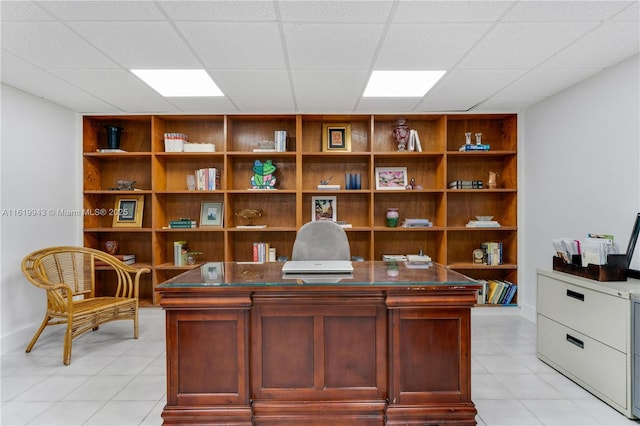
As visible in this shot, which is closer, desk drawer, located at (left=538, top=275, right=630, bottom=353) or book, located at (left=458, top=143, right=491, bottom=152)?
desk drawer, located at (left=538, top=275, right=630, bottom=353)

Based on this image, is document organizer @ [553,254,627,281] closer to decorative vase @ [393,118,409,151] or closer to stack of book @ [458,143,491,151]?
stack of book @ [458,143,491,151]

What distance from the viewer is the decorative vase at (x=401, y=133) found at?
4688 millimetres

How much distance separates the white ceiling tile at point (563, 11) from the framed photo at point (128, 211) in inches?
175

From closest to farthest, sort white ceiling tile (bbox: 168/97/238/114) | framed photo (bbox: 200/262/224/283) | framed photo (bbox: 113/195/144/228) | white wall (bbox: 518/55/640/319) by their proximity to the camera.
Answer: framed photo (bbox: 200/262/224/283)
white wall (bbox: 518/55/640/319)
white ceiling tile (bbox: 168/97/238/114)
framed photo (bbox: 113/195/144/228)

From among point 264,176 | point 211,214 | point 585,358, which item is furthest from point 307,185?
point 585,358

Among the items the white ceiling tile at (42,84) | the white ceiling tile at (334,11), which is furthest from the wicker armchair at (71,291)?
the white ceiling tile at (334,11)

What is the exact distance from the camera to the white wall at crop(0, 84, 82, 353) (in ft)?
11.6

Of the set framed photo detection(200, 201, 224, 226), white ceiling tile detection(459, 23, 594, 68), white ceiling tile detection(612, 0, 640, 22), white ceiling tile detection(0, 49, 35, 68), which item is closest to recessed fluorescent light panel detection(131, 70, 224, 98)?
white ceiling tile detection(0, 49, 35, 68)

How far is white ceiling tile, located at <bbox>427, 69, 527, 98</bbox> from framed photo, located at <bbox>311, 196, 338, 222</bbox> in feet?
5.79

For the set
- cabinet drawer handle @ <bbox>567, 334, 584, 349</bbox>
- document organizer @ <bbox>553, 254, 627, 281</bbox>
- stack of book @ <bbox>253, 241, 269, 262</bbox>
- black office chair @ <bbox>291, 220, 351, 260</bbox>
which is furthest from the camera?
stack of book @ <bbox>253, 241, 269, 262</bbox>

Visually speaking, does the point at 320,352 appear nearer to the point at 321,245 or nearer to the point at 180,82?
the point at 321,245

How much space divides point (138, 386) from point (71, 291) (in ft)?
3.82

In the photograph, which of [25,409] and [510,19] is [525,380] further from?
[25,409]

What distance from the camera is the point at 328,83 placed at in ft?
11.5
